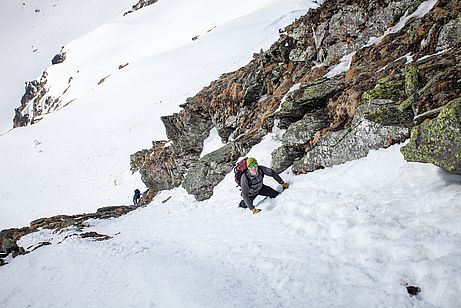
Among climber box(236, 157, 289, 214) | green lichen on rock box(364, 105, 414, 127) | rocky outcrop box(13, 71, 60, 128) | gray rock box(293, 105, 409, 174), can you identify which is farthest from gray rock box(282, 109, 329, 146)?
rocky outcrop box(13, 71, 60, 128)

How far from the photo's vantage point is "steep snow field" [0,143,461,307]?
4672 millimetres

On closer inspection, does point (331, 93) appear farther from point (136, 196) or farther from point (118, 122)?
point (118, 122)

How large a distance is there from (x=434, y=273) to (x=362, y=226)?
1.81 metres

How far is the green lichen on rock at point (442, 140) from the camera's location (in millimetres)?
5066

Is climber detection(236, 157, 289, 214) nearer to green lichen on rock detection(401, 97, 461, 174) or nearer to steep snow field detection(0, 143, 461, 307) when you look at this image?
steep snow field detection(0, 143, 461, 307)

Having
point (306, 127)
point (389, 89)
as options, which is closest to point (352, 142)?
point (389, 89)

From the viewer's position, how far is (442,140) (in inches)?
208

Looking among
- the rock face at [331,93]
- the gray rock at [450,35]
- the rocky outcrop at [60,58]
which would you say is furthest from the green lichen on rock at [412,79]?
the rocky outcrop at [60,58]

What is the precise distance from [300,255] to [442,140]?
11.0 feet

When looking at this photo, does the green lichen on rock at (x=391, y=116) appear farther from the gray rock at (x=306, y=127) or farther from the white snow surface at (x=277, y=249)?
the gray rock at (x=306, y=127)

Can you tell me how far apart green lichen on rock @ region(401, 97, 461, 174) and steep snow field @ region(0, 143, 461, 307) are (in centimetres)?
56

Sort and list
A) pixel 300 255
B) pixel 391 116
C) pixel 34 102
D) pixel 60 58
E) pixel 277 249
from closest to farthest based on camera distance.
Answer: pixel 300 255
pixel 277 249
pixel 391 116
pixel 60 58
pixel 34 102

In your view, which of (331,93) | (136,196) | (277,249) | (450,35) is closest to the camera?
(277,249)

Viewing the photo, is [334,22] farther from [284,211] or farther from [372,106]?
[284,211]
